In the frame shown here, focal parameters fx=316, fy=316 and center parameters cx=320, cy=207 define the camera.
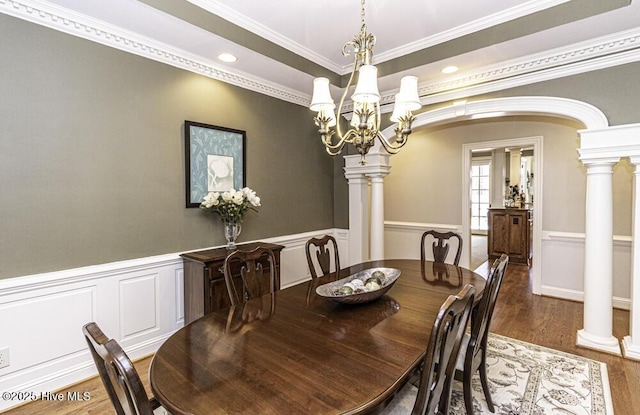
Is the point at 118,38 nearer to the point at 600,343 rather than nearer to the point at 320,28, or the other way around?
the point at 320,28

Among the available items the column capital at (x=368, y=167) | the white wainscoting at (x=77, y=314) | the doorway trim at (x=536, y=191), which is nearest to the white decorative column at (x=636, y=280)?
the doorway trim at (x=536, y=191)

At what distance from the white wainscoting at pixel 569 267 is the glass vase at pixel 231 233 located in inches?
164

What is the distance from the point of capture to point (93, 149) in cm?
237

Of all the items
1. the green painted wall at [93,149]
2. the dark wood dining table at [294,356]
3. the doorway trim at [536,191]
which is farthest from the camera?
the doorway trim at [536,191]

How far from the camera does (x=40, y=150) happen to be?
214 centimetres

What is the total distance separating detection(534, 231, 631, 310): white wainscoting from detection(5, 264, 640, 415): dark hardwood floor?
163mm

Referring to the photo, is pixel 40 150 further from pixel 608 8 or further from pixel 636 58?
pixel 636 58

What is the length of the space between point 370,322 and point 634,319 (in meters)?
2.58

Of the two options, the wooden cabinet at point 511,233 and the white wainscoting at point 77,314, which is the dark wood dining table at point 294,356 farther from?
the wooden cabinet at point 511,233

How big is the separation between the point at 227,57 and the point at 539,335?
13.3 ft

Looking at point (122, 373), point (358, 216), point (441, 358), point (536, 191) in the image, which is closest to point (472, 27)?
point (358, 216)

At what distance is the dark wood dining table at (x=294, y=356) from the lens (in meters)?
1.02

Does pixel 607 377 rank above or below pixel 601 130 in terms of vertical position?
below

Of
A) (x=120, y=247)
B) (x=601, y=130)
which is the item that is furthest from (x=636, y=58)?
(x=120, y=247)
